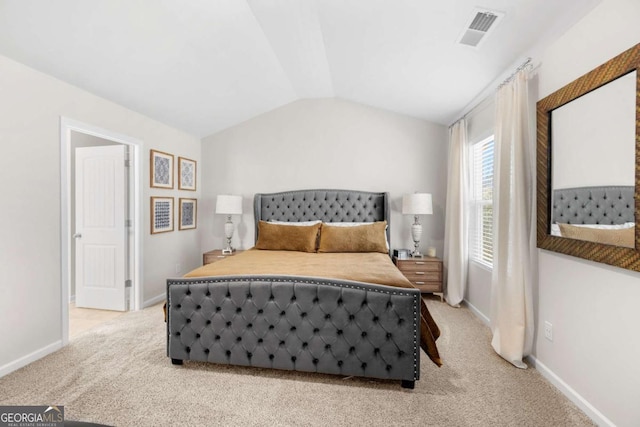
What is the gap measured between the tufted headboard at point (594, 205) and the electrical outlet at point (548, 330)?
75 cm

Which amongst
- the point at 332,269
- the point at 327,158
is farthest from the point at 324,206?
the point at 332,269

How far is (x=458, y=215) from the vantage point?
12.7 feet

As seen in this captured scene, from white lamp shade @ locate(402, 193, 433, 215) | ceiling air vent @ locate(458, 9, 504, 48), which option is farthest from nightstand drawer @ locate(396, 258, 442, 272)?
ceiling air vent @ locate(458, 9, 504, 48)

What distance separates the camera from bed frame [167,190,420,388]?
2.09 m

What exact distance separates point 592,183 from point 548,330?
1.11 meters

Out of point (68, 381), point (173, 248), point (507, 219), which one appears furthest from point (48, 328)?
point (507, 219)

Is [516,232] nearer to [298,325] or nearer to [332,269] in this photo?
[332,269]

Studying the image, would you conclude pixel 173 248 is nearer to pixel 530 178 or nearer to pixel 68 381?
pixel 68 381

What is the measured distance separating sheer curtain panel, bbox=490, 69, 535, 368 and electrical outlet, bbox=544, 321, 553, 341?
10cm

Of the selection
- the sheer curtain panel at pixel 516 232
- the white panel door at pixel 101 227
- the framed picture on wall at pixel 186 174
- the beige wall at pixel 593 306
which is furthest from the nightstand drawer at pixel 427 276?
the white panel door at pixel 101 227

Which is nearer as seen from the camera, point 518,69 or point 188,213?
point 518,69

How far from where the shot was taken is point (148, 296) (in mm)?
3904

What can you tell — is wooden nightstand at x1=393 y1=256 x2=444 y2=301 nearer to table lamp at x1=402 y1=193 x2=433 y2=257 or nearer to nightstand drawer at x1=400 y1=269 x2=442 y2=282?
nightstand drawer at x1=400 y1=269 x2=442 y2=282

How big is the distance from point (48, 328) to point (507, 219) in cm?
399
